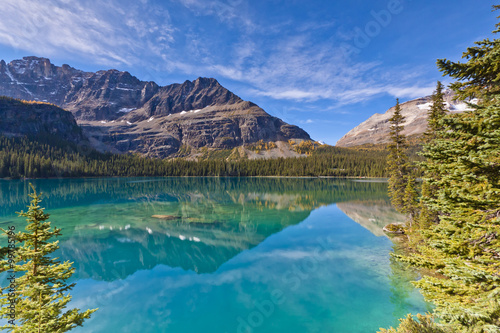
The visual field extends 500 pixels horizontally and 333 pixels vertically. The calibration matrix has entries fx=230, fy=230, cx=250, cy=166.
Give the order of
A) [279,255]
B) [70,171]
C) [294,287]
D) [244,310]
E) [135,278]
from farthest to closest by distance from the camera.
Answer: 1. [70,171]
2. [279,255]
3. [135,278]
4. [294,287]
5. [244,310]

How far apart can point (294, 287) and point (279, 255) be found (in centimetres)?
784

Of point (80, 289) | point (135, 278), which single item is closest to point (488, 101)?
point (135, 278)

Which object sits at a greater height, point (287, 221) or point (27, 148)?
point (27, 148)

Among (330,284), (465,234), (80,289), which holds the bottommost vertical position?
(80,289)

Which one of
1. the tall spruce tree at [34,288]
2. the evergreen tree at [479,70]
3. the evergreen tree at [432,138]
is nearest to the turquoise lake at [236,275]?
the evergreen tree at [432,138]

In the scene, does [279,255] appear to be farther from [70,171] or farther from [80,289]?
[70,171]

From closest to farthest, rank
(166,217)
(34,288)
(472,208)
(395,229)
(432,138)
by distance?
(472,208) → (34,288) → (432,138) → (395,229) → (166,217)

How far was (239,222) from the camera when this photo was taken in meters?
43.7

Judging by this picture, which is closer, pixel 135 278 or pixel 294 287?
pixel 294 287

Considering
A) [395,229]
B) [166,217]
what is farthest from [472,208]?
[166,217]

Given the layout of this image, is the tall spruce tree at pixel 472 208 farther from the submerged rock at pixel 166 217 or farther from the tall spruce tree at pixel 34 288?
the submerged rock at pixel 166 217

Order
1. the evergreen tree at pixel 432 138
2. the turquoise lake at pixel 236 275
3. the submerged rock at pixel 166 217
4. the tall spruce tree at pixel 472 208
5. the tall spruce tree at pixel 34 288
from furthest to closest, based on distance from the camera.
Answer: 1. the submerged rock at pixel 166 217
2. the evergreen tree at pixel 432 138
3. the turquoise lake at pixel 236 275
4. the tall spruce tree at pixel 34 288
5. the tall spruce tree at pixel 472 208

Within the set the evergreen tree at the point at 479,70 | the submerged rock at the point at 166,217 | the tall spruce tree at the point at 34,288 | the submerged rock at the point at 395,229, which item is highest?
the evergreen tree at the point at 479,70

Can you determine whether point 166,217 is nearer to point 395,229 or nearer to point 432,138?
point 395,229
